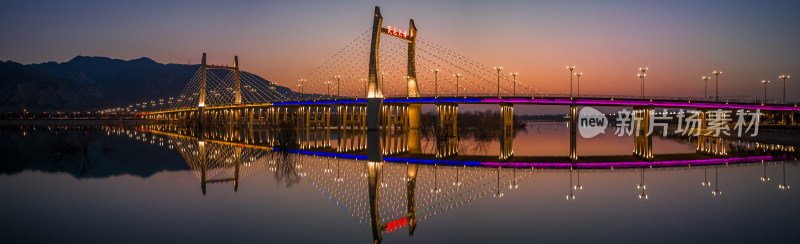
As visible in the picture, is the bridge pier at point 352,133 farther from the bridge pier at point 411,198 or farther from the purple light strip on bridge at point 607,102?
the purple light strip on bridge at point 607,102

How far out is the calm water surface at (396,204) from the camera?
1030 cm

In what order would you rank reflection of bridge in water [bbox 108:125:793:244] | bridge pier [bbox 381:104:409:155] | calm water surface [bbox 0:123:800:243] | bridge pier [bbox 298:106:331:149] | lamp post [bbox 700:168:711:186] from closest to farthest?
calm water surface [bbox 0:123:800:243], reflection of bridge in water [bbox 108:125:793:244], lamp post [bbox 700:168:711:186], bridge pier [bbox 381:104:409:155], bridge pier [bbox 298:106:331:149]

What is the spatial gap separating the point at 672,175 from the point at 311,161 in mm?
17047

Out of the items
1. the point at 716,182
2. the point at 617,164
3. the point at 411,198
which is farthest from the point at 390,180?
the point at 617,164

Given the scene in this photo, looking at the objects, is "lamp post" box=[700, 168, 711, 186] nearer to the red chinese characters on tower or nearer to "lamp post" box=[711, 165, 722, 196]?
"lamp post" box=[711, 165, 722, 196]

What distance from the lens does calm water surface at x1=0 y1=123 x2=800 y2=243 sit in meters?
10.3

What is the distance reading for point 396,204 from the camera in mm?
13820

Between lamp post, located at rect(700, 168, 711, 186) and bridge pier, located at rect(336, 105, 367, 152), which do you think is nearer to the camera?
lamp post, located at rect(700, 168, 711, 186)

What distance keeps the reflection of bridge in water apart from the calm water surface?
7 cm

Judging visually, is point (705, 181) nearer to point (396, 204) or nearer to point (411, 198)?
point (411, 198)

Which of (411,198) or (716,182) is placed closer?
(411,198)

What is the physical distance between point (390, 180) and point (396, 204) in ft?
15.5

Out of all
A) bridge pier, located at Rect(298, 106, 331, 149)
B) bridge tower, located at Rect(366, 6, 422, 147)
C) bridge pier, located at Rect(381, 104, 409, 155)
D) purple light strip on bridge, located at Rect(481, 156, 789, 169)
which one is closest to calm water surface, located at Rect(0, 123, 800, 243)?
purple light strip on bridge, located at Rect(481, 156, 789, 169)

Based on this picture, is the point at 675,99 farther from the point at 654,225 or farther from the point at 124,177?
the point at 124,177
